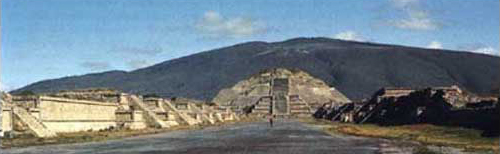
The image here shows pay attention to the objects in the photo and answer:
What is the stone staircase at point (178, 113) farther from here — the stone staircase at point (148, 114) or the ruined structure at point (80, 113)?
the stone staircase at point (148, 114)

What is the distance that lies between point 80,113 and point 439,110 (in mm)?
37836

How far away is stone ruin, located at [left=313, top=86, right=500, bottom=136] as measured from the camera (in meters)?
68.9

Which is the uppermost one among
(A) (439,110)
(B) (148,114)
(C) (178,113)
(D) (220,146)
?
(C) (178,113)

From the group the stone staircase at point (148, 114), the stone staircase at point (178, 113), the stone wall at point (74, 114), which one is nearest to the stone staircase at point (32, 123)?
the stone wall at point (74, 114)

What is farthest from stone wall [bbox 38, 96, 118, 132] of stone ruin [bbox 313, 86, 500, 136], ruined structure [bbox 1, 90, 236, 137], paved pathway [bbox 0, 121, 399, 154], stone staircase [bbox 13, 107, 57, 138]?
stone ruin [bbox 313, 86, 500, 136]

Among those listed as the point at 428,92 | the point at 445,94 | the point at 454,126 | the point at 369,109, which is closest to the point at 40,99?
the point at 454,126

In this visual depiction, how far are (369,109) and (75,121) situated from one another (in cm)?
8006

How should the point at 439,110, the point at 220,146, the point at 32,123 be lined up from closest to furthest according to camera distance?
the point at 220,146 → the point at 32,123 → the point at 439,110

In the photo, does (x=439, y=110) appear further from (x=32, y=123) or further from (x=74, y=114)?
(x=32, y=123)

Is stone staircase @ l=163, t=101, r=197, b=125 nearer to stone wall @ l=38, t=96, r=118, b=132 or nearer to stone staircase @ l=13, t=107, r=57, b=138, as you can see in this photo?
stone wall @ l=38, t=96, r=118, b=132

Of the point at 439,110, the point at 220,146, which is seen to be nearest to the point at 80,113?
the point at 220,146

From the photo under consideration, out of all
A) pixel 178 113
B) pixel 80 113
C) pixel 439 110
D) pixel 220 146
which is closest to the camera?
pixel 220 146

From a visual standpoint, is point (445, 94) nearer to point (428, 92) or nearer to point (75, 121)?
point (428, 92)

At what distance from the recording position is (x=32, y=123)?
2142 inches
